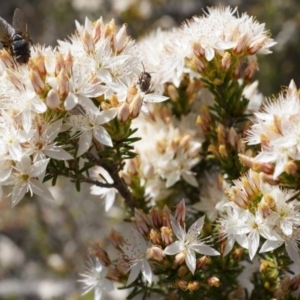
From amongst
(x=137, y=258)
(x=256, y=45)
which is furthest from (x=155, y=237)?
(x=256, y=45)

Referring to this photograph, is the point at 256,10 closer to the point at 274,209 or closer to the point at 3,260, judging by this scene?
the point at 3,260

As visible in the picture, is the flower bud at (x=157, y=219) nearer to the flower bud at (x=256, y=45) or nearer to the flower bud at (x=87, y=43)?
the flower bud at (x=87, y=43)

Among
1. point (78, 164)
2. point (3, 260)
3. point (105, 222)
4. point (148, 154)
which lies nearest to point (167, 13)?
point (105, 222)

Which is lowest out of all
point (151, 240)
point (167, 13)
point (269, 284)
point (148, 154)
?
point (269, 284)

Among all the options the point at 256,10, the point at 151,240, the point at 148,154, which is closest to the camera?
the point at 151,240

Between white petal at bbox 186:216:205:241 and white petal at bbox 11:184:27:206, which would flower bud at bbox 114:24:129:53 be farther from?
white petal at bbox 186:216:205:241

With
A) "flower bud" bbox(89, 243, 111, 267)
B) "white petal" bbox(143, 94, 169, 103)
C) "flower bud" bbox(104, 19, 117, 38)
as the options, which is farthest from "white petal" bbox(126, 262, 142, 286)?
"flower bud" bbox(104, 19, 117, 38)

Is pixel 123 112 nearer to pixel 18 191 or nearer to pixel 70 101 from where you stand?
pixel 70 101
